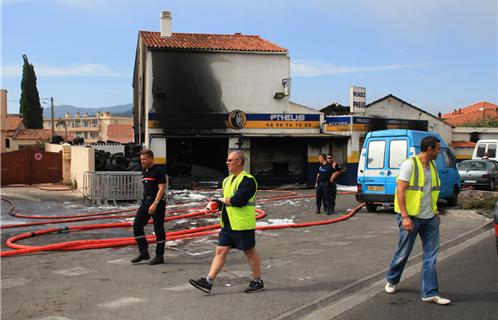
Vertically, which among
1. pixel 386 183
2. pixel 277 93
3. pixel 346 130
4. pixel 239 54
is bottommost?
pixel 386 183

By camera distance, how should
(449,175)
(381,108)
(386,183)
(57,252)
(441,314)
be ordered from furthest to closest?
1. (381,108)
2. (449,175)
3. (386,183)
4. (57,252)
5. (441,314)

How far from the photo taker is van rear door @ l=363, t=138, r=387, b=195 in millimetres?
13854

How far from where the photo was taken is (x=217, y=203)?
234 inches

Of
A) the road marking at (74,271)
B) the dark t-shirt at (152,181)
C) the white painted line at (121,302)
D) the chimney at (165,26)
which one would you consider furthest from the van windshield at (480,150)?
the white painted line at (121,302)

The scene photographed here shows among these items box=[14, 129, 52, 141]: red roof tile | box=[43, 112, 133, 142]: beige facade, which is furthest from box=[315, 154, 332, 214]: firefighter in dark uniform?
box=[43, 112, 133, 142]: beige facade

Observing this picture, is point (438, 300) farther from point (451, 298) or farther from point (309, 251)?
point (309, 251)

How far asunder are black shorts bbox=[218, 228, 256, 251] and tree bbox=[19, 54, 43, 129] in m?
72.5

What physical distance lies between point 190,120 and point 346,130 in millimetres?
8437

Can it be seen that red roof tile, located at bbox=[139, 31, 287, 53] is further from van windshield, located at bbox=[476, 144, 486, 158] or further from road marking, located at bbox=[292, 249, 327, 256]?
road marking, located at bbox=[292, 249, 327, 256]

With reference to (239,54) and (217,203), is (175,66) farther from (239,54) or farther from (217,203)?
(217,203)

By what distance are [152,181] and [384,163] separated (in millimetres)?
8156

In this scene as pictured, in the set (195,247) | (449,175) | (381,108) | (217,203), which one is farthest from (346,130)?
(217,203)

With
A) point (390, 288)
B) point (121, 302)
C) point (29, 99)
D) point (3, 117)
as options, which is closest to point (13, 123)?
point (3, 117)

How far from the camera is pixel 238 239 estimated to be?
5.89m
